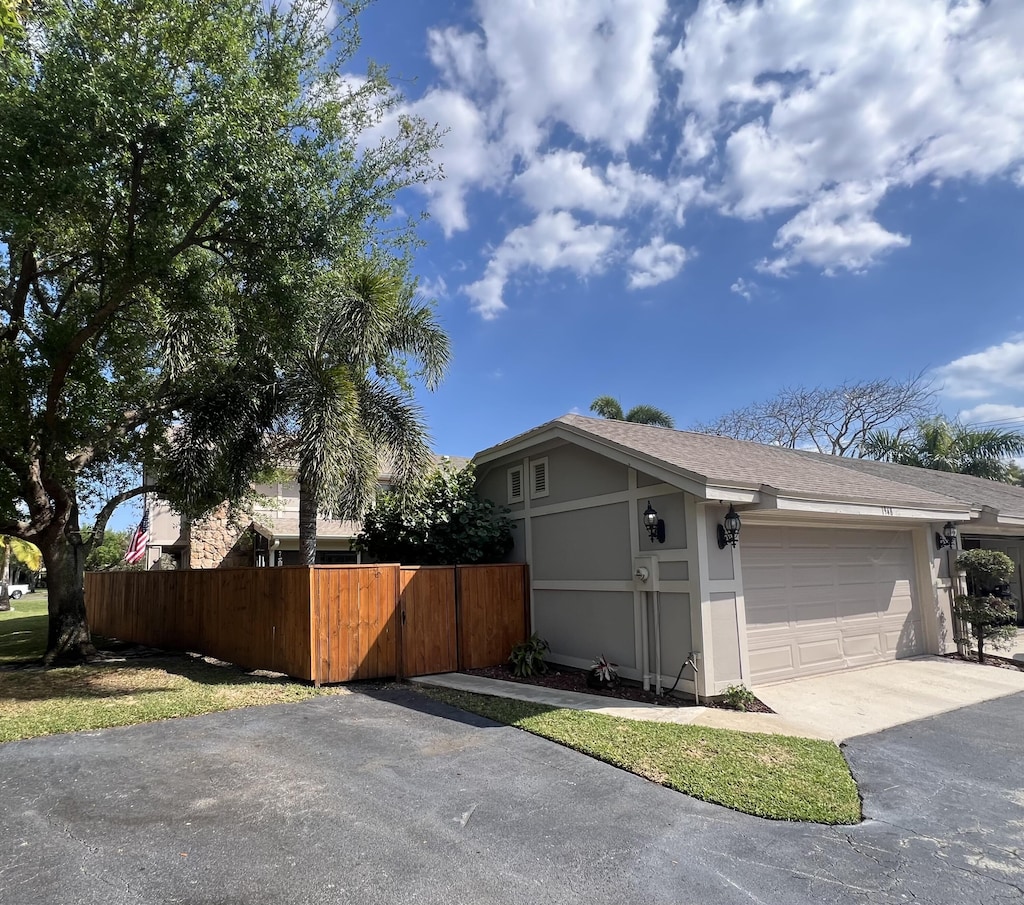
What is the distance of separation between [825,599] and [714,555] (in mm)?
2956

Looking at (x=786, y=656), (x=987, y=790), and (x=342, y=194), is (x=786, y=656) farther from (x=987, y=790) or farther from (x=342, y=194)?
(x=342, y=194)

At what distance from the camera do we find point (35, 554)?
36.5 metres

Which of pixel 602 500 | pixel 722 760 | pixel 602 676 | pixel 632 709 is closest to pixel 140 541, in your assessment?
pixel 602 500

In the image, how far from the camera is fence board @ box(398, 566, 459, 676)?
31.9 feet

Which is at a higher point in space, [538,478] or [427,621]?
[538,478]

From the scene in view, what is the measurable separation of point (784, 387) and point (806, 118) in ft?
82.0

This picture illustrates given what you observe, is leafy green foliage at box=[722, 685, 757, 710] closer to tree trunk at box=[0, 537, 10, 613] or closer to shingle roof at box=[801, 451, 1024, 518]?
shingle roof at box=[801, 451, 1024, 518]

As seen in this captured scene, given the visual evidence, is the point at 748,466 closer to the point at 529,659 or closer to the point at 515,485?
the point at 515,485

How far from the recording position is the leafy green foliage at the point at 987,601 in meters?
10.4

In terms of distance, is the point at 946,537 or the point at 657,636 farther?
the point at 946,537

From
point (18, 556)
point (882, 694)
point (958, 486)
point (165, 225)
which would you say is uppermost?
point (165, 225)

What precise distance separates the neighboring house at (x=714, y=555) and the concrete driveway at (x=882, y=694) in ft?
1.28

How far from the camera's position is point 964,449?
24203 millimetres

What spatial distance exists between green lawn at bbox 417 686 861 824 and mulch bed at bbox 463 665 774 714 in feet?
3.66
